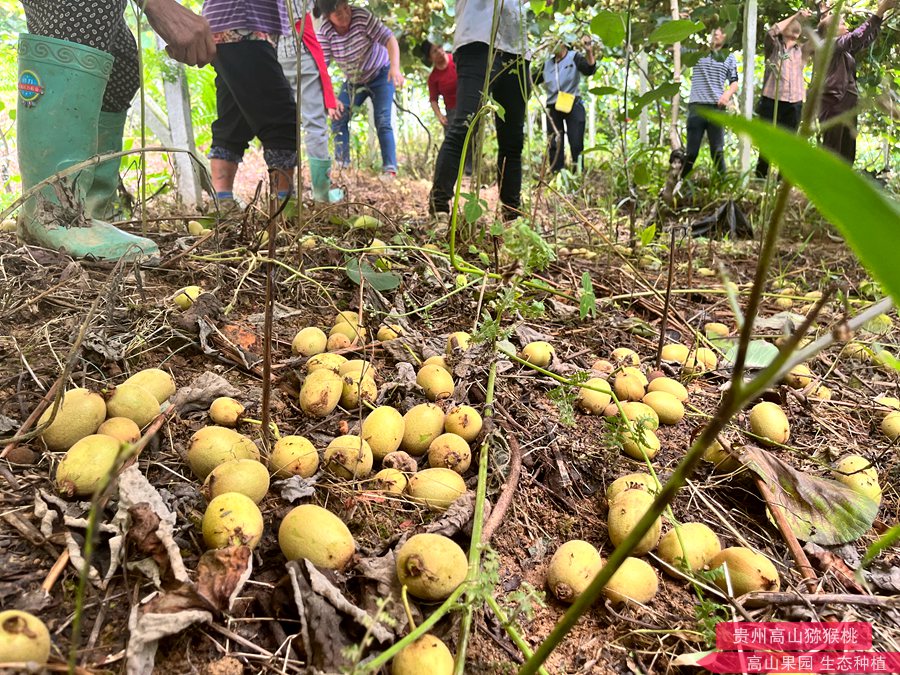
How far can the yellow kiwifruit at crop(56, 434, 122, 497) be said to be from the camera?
1.14 meters

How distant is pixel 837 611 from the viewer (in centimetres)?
115

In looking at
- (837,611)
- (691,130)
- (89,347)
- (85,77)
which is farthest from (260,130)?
(691,130)

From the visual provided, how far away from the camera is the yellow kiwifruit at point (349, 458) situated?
133cm

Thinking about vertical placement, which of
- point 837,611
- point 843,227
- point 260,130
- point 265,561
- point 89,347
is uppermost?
point 260,130

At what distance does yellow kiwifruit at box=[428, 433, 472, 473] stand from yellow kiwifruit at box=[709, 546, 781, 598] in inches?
24.2

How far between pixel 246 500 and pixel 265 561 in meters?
0.13

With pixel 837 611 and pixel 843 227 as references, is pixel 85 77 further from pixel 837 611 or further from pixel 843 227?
pixel 837 611

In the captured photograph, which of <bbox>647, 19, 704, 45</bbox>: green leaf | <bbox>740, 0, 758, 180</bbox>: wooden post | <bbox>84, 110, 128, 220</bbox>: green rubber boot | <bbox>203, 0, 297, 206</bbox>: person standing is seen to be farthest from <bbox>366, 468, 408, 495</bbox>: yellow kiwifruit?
<bbox>740, 0, 758, 180</bbox>: wooden post

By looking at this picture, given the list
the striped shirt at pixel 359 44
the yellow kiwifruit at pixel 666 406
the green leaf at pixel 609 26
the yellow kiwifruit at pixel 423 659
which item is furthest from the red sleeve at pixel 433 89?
the yellow kiwifruit at pixel 423 659

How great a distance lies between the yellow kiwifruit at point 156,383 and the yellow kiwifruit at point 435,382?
702 mm

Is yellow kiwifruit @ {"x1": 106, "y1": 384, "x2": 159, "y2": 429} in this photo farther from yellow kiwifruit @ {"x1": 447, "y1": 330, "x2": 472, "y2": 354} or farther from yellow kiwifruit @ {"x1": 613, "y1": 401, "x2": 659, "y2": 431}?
yellow kiwifruit @ {"x1": 613, "y1": 401, "x2": 659, "y2": 431}

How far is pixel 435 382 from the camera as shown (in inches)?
66.2

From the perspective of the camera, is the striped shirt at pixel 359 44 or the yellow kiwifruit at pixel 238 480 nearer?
the yellow kiwifruit at pixel 238 480

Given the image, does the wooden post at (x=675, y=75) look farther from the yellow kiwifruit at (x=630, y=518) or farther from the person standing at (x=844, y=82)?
the yellow kiwifruit at (x=630, y=518)
